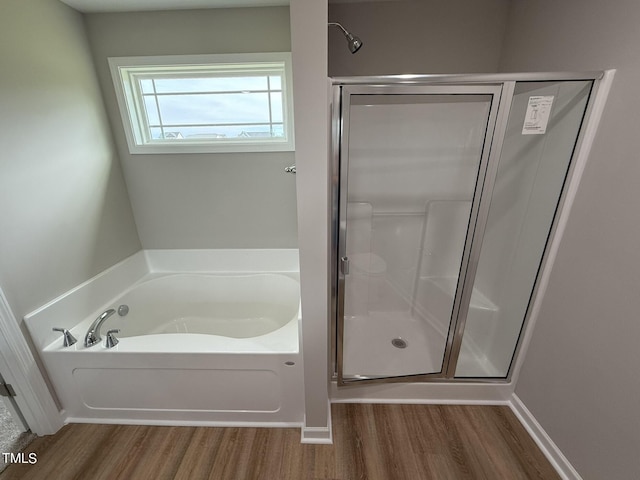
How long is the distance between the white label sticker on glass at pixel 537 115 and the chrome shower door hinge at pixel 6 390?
9.76 ft

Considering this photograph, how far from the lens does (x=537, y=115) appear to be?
1.23 metres

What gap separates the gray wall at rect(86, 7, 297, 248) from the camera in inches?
68.7

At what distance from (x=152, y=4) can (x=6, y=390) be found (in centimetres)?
240

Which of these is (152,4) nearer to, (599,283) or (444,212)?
(444,212)

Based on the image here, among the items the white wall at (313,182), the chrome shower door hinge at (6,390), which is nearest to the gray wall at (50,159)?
the chrome shower door hinge at (6,390)

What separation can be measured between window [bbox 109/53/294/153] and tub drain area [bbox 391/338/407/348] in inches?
66.0

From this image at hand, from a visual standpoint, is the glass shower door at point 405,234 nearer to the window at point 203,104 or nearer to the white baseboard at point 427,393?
the white baseboard at point 427,393

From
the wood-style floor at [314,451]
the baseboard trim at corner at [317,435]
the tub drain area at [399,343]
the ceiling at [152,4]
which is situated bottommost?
the wood-style floor at [314,451]

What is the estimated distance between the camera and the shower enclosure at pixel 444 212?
1.17 m

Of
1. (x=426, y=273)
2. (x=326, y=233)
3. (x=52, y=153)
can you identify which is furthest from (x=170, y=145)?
(x=426, y=273)

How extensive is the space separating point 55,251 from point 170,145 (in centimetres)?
101

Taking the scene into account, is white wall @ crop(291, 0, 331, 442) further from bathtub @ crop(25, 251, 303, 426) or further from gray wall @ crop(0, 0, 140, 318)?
gray wall @ crop(0, 0, 140, 318)

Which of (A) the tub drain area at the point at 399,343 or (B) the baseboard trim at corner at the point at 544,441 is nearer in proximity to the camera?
(B) the baseboard trim at corner at the point at 544,441

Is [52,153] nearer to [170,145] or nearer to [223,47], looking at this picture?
[170,145]
